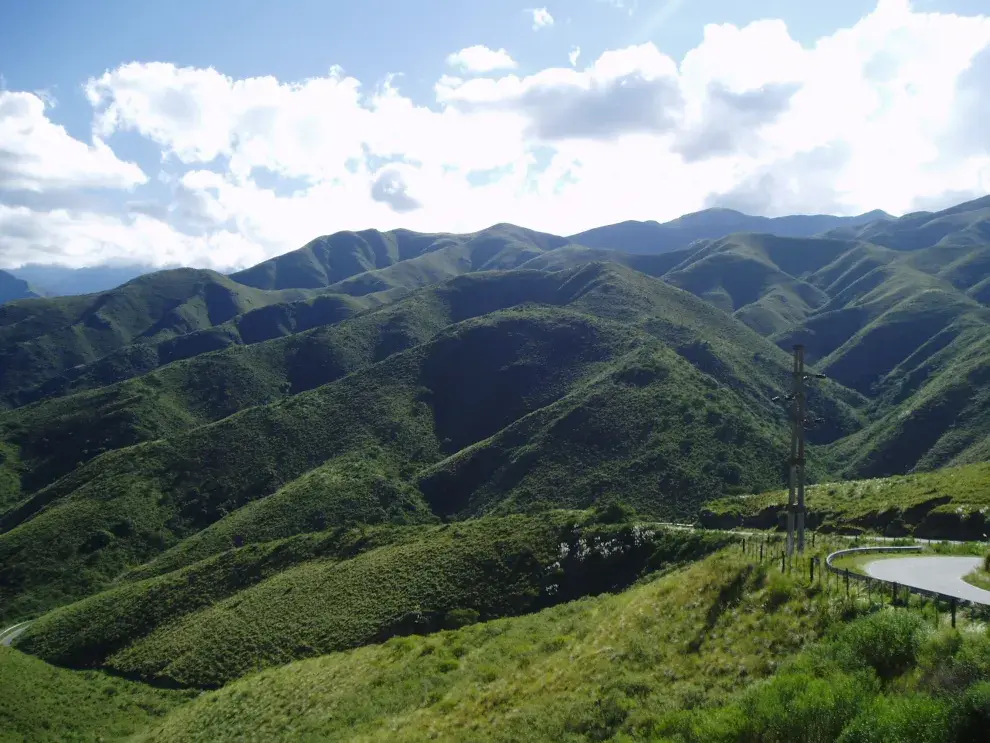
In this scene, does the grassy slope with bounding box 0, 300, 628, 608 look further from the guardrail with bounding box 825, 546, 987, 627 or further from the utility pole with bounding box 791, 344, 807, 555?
the guardrail with bounding box 825, 546, 987, 627

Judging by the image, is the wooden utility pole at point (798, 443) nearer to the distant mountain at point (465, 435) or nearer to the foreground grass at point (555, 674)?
the foreground grass at point (555, 674)

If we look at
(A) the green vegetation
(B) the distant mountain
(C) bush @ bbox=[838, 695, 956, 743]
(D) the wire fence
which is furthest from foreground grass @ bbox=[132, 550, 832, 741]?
(B) the distant mountain

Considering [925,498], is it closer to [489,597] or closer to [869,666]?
[489,597]

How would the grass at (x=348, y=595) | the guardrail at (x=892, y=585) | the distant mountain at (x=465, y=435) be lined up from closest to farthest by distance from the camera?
the guardrail at (x=892, y=585) → the grass at (x=348, y=595) → the distant mountain at (x=465, y=435)

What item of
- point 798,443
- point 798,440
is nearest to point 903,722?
point 798,443

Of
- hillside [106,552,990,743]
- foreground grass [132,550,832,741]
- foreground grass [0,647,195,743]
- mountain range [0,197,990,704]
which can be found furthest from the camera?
mountain range [0,197,990,704]

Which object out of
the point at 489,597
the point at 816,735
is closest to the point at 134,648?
the point at 489,597

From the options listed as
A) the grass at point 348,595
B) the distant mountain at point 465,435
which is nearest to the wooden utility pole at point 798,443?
the grass at point 348,595
